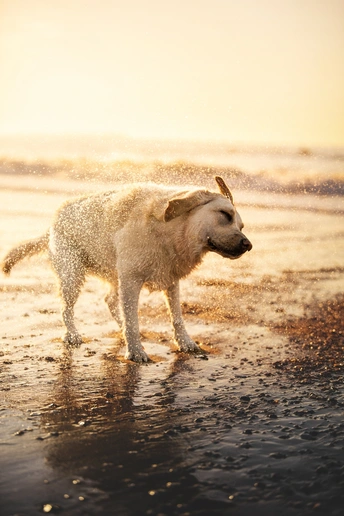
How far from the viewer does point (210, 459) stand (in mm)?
3463

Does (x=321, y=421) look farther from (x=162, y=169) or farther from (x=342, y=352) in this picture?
(x=162, y=169)

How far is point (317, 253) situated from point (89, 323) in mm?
→ 5383

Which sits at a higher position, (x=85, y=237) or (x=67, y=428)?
(x=85, y=237)

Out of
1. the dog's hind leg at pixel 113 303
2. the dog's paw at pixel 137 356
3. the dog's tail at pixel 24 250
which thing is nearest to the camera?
the dog's paw at pixel 137 356

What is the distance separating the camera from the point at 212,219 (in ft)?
17.4

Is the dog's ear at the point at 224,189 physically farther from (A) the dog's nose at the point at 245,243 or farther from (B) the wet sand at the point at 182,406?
(B) the wet sand at the point at 182,406

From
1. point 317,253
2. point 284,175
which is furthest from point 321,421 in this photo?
point 284,175

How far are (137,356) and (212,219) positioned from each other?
4.48ft

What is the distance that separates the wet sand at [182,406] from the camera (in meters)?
3.11

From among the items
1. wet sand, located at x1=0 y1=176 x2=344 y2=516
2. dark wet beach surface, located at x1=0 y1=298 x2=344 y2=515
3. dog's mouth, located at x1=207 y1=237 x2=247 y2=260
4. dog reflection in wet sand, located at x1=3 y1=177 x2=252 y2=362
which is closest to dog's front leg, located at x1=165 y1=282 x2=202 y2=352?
dog reflection in wet sand, located at x1=3 y1=177 x2=252 y2=362

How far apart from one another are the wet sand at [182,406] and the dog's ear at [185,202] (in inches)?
50.9

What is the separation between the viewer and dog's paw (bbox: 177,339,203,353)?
5.95 meters

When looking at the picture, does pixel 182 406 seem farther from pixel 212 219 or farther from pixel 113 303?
pixel 113 303

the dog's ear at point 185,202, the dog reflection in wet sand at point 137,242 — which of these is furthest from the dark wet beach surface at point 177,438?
the dog's ear at point 185,202
